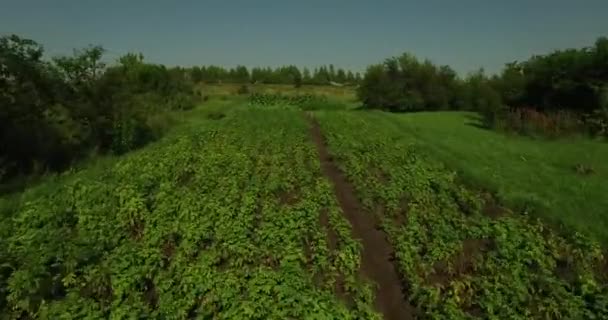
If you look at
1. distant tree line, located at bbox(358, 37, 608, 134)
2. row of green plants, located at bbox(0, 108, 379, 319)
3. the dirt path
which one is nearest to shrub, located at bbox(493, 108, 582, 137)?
distant tree line, located at bbox(358, 37, 608, 134)

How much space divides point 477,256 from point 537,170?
8084mm

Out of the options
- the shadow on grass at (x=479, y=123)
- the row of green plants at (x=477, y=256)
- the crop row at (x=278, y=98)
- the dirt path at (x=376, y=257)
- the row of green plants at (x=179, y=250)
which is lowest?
the crop row at (x=278, y=98)

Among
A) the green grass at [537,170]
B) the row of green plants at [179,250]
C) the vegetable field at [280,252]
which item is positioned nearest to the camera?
the row of green plants at [179,250]

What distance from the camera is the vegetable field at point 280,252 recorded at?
258 inches

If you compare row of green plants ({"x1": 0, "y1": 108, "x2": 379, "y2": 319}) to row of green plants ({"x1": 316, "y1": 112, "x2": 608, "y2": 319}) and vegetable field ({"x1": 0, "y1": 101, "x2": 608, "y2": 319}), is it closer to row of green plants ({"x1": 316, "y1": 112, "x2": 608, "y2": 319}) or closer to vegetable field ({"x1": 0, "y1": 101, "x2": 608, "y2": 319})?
vegetable field ({"x1": 0, "y1": 101, "x2": 608, "y2": 319})

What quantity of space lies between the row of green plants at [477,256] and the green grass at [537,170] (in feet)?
1.97

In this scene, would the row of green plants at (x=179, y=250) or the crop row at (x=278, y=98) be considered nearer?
the row of green plants at (x=179, y=250)

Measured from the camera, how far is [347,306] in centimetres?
681

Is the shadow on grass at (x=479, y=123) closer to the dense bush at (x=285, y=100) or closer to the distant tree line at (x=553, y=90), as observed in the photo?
the distant tree line at (x=553, y=90)

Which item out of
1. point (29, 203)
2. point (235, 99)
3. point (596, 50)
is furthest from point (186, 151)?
point (235, 99)

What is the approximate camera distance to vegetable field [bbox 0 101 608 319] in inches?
258

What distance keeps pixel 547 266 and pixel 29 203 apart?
987cm

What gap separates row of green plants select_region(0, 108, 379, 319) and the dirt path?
1.09 ft

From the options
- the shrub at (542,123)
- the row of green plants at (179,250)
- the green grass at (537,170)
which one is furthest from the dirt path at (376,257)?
the shrub at (542,123)
